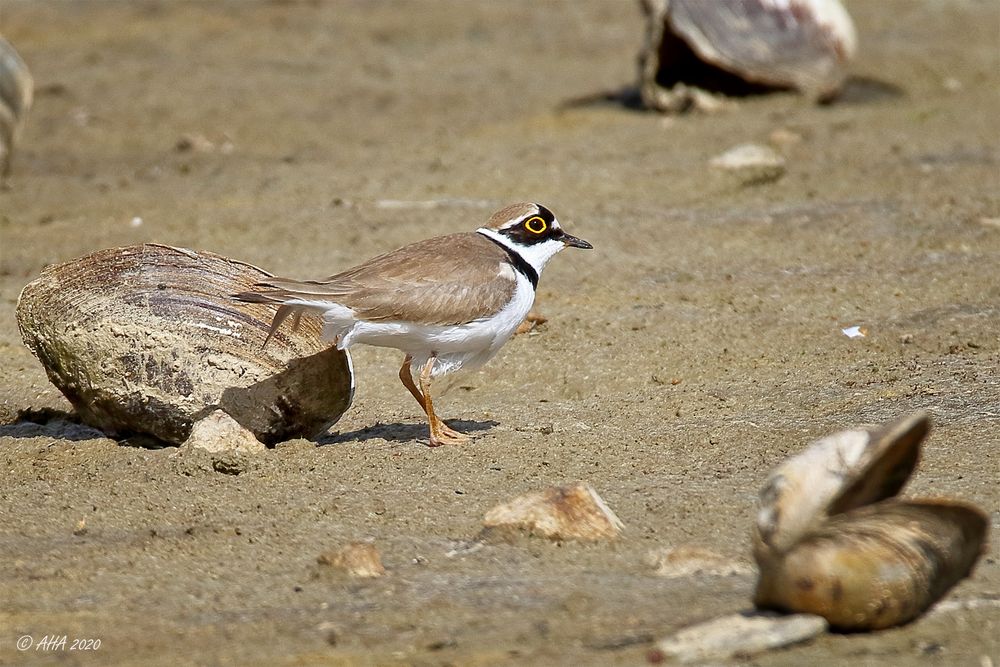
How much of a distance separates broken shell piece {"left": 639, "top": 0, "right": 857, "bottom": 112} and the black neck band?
5.24 m

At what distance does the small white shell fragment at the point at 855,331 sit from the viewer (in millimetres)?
6629

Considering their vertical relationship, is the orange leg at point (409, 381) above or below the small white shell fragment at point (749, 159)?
below

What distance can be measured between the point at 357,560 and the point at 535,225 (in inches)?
97.2

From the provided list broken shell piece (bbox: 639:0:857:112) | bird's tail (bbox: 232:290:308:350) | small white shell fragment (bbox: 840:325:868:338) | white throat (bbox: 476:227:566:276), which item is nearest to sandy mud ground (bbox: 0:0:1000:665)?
small white shell fragment (bbox: 840:325:868:338)

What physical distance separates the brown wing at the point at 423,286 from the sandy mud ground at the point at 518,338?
55 cm

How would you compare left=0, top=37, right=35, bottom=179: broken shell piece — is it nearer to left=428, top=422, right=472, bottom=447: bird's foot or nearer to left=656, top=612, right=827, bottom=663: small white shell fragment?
left=428, top=422, right=472, bottom=447: bird's foot

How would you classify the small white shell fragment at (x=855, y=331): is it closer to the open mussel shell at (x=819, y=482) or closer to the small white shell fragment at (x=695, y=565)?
the small white shell fragment at (x=695, y=565)

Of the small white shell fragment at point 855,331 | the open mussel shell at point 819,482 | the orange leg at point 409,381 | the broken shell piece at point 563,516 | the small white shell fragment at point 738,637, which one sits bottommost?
the orange leg at point 409,381

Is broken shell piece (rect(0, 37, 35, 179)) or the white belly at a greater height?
the white belly

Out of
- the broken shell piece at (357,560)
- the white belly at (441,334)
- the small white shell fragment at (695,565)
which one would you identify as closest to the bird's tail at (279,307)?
the white belly at (441,334)

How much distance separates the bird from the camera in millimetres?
5398

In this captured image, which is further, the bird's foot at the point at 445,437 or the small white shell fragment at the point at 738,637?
the bird's foot at the point at 445,437

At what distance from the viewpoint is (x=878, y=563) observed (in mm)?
3287

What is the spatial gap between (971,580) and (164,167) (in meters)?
7.85
